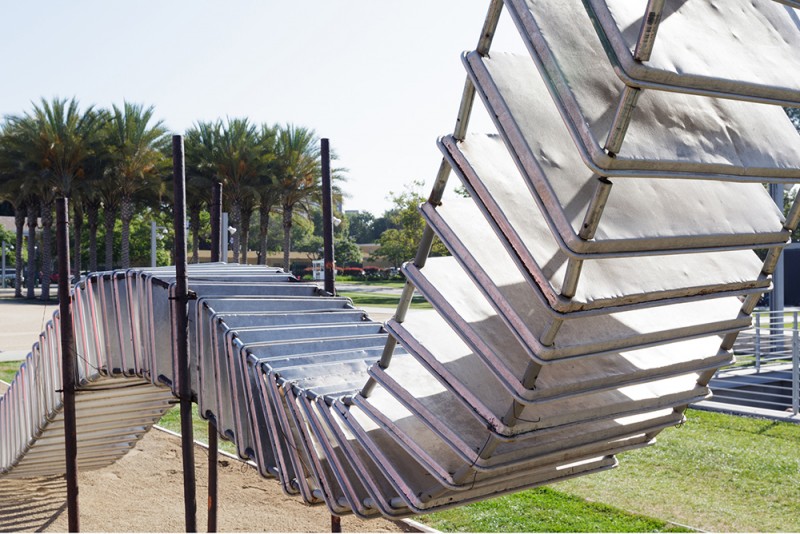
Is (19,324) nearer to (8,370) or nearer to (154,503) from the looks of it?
(8,370)

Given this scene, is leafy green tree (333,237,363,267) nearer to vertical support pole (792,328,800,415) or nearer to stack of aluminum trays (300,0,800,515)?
vertical support pole (792,328,800,415)

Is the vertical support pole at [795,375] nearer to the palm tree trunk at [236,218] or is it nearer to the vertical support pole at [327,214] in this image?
the vertical support pole at [327,214]

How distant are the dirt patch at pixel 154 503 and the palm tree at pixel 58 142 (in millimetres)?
30688

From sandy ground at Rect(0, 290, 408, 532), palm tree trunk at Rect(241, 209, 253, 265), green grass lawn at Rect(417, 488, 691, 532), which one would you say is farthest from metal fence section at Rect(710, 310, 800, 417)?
palm tree trunk at Rect(241, 209, 253, 265)

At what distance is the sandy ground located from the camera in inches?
392

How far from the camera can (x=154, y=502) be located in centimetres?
1088

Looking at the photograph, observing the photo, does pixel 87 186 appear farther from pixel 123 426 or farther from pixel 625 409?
pixel 625 409

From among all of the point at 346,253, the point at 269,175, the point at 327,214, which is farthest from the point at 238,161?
the point at 346,253

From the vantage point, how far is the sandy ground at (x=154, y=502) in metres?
9.95

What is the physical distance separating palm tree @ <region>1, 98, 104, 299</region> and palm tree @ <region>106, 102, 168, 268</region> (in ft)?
3.25

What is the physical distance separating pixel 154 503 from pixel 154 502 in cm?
5

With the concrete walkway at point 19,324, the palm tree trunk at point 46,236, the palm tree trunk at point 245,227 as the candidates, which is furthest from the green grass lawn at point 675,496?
the palm tree trunk at point 46,236

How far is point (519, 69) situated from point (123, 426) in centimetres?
900

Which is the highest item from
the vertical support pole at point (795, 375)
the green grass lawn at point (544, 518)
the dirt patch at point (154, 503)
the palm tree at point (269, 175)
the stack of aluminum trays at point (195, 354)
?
the palm tree at point (269, 175)
